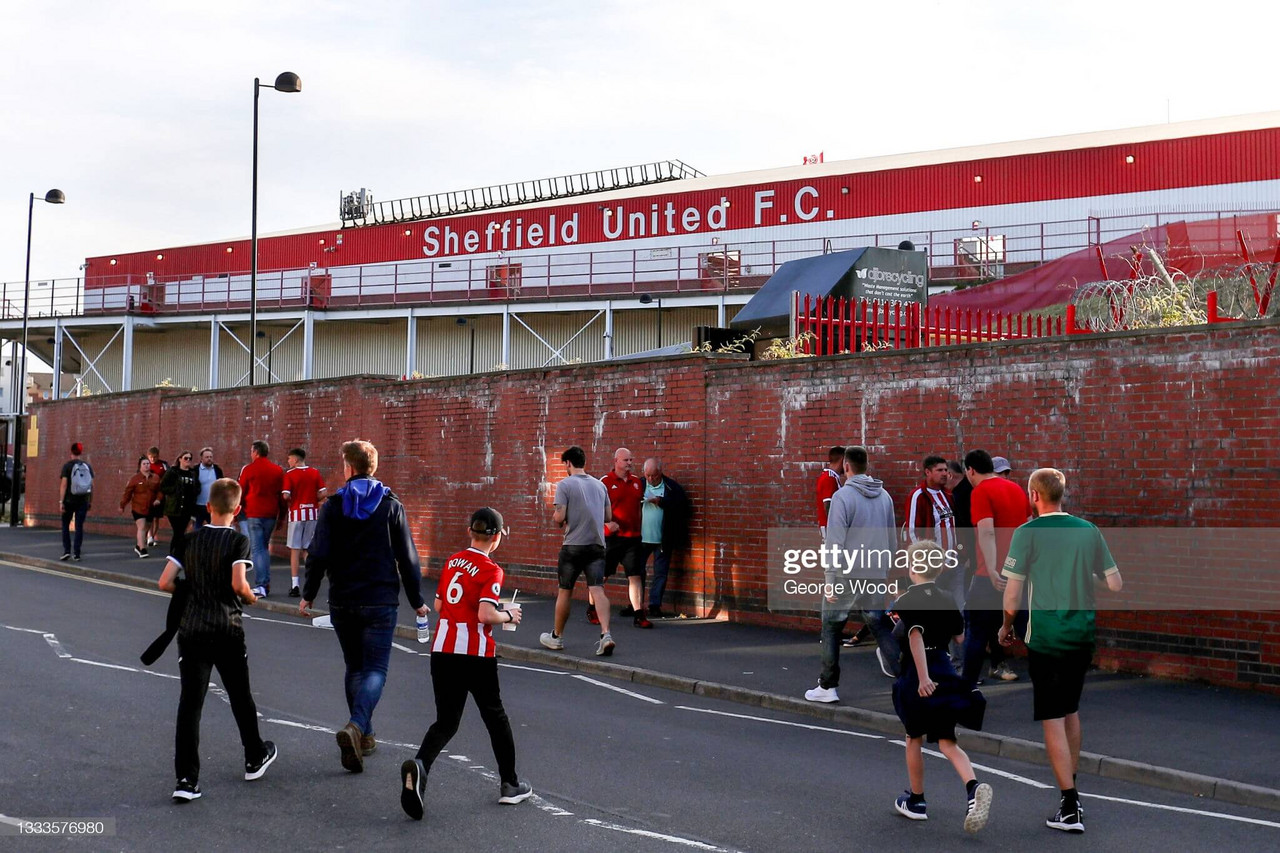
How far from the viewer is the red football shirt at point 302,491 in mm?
15586

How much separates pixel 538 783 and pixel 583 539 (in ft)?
15.1

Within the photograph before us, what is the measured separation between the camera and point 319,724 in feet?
27.1

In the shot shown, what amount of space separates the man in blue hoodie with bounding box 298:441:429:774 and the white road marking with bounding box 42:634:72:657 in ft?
16.4

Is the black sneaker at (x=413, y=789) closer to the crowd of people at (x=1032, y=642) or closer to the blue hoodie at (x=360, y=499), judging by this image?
the blue hoodie at (x=360, y=499)

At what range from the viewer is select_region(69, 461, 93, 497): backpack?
19625 millimetres

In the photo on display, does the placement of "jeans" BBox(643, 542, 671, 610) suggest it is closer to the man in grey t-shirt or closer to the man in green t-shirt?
the man in grey t-shirt

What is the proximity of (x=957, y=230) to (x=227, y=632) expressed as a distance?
3201 centimetres

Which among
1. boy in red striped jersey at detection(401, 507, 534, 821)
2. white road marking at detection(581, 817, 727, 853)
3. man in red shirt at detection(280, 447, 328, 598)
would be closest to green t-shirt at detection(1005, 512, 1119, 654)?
white road marking at detection(581, 817, 727, 853)

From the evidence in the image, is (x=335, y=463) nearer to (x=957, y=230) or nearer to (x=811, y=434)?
(x=811, y=434)

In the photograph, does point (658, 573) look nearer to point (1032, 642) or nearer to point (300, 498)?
point (300, 498)

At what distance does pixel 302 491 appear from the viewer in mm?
15695

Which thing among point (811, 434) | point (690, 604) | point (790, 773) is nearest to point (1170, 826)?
point (790, 773)

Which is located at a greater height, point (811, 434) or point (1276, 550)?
point (811, 434)

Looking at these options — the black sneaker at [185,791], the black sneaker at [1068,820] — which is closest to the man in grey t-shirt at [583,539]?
the black sneaker at [185,791]
